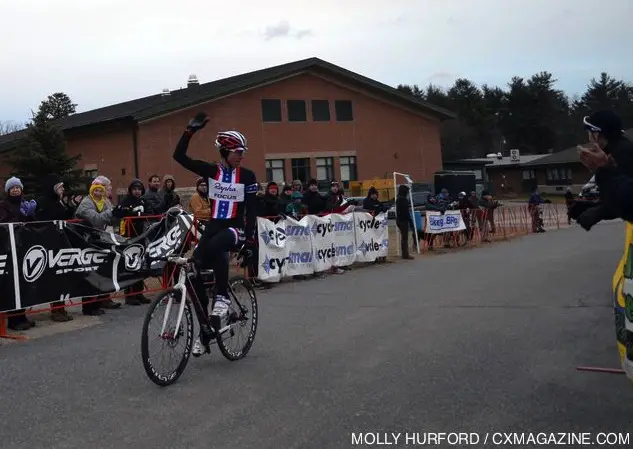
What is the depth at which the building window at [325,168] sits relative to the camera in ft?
149

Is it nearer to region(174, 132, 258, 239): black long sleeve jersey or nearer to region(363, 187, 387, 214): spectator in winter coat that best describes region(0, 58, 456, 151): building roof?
region(363, 187, 387, 214): spectator in winter coat

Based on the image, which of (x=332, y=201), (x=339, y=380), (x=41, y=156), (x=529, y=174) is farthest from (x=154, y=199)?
(x=529, y=174)

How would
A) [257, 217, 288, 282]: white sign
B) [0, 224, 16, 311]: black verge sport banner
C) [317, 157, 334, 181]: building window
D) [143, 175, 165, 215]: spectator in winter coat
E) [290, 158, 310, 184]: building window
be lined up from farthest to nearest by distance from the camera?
1. [317, 157, 334, 181]: building window
2. [290, 158, 310, 184]: building window
3. [257, 217, 288, 282]: white sign
4. [143, 175, 165, 215]: spectator in winter coat
5. [0, 224, 16, 311]: black verge sport banner

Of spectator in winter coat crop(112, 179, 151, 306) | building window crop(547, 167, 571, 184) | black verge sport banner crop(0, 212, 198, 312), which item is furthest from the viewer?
building window crop(547, 167, 571, 184)

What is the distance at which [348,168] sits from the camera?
4688 centimetres

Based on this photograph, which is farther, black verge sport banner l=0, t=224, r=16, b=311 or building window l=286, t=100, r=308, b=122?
building window l=286, t=100, r=308, b=122

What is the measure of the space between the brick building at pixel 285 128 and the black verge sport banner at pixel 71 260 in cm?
2816

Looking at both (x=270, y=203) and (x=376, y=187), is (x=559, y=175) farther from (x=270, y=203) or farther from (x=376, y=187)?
(x=270, y=203)

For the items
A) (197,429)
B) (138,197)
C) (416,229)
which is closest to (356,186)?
(416,229)

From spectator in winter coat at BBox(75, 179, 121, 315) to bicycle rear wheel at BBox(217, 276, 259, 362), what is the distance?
375 centimetres

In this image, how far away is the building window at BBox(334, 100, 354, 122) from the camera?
151 ft

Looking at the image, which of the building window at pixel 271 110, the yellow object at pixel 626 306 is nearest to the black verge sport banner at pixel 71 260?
the yellow object at pixel 626 306

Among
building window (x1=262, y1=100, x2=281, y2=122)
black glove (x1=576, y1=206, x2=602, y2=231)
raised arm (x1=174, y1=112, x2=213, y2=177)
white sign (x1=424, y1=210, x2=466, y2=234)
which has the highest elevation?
building window (x1=262, y1=100, x2=281, y2=122)

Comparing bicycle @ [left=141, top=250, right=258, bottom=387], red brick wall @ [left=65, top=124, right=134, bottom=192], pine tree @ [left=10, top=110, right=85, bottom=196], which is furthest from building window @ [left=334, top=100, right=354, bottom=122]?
bicycle @ [left=141, top=250, right=258, bottom=387]
